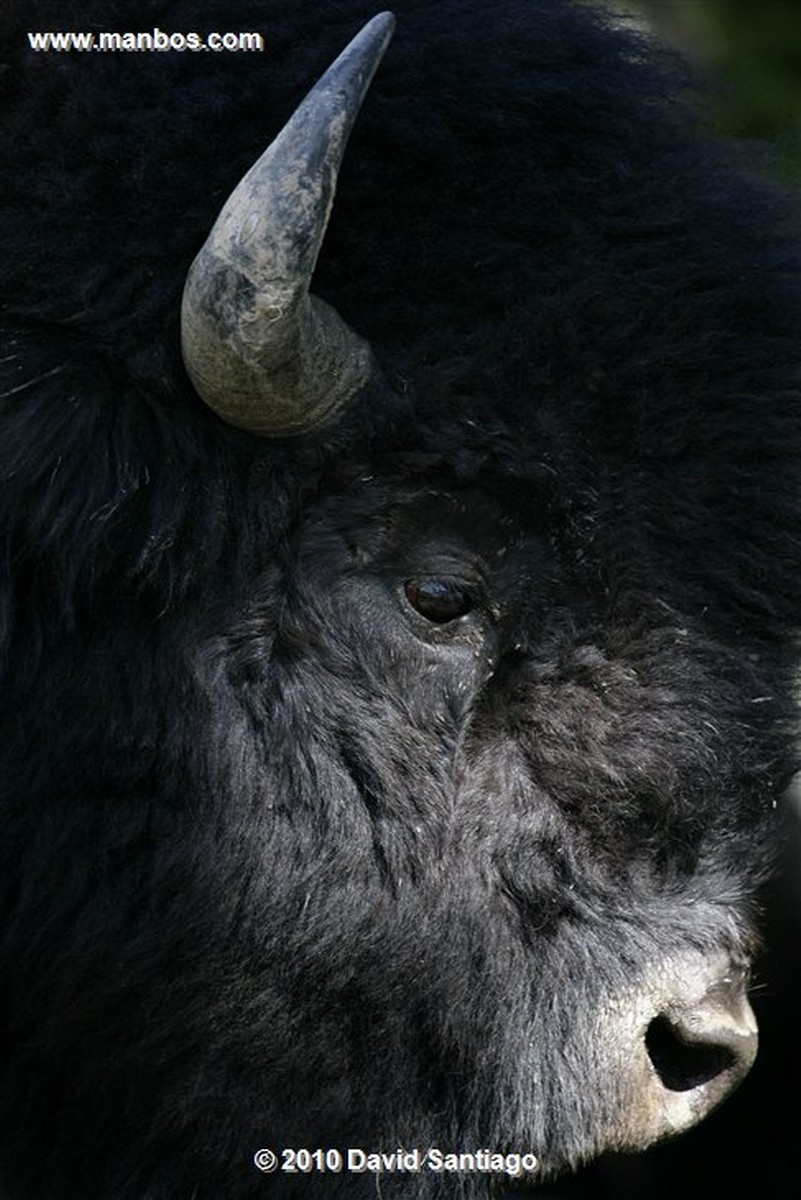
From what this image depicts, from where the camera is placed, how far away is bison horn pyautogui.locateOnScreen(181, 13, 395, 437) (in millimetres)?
2680

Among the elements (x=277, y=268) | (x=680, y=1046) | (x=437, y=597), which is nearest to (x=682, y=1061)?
(x=680, y=1046)

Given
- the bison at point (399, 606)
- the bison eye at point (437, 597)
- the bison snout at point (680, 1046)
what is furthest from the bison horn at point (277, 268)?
the bison snout at point (680, 1046)

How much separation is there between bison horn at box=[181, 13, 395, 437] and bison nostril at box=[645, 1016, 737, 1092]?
1194 millimetres

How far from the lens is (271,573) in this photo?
307 cm

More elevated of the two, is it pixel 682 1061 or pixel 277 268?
pixel 277 268

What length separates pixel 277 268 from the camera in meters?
2.71

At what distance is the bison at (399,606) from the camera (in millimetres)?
3006

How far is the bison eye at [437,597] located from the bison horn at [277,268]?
1.26ft

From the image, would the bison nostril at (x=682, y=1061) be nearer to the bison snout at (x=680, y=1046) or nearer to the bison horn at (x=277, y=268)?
the bison snout at (x=680, y=1046)

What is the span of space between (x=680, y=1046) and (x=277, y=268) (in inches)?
56.1

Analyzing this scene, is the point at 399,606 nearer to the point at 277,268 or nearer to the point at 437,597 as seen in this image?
the point at 437,597

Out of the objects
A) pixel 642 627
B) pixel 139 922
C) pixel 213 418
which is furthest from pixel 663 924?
pixel 213 418

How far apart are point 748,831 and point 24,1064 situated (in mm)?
1331

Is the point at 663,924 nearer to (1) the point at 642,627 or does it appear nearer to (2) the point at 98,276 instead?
(1) the point at 642,627
